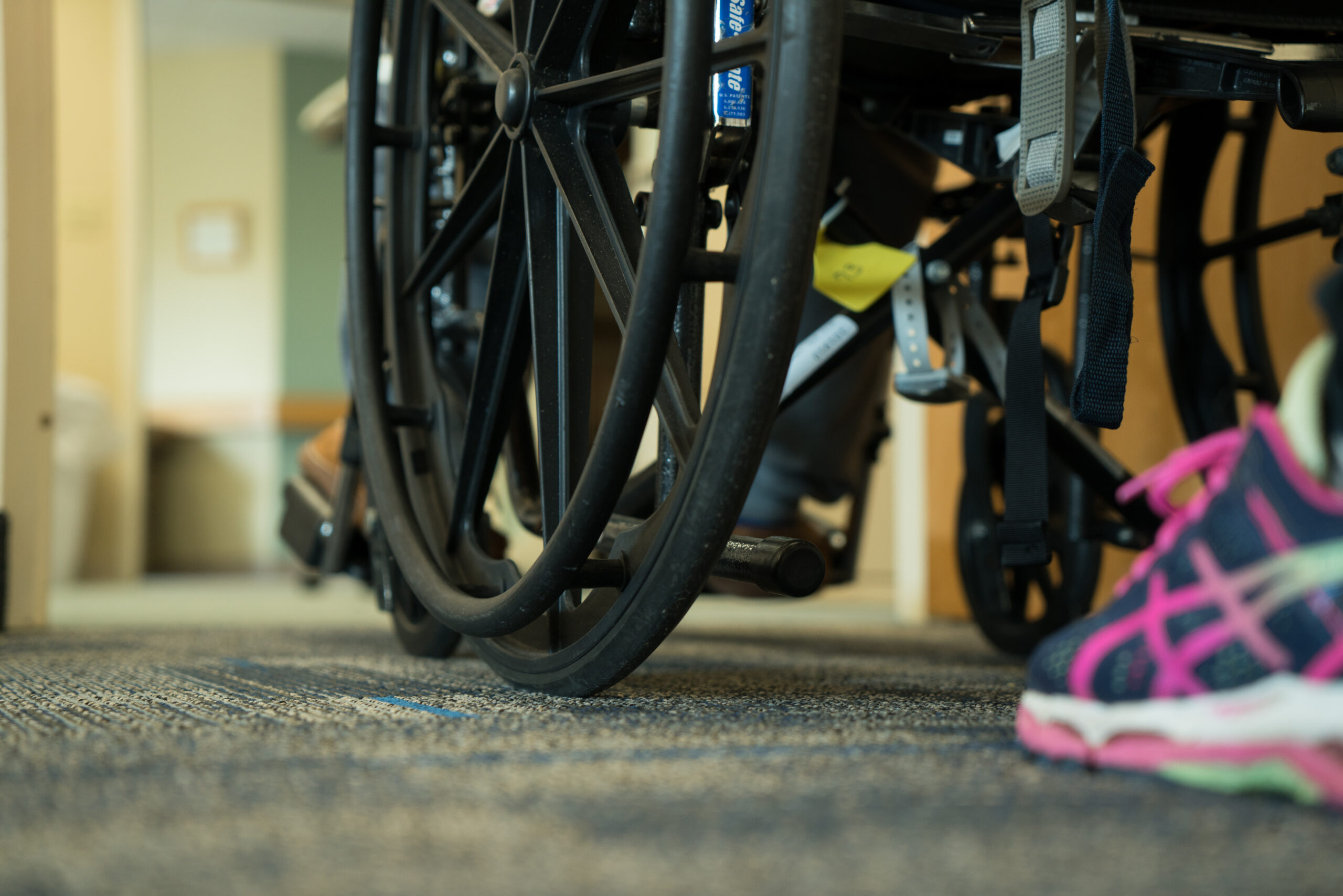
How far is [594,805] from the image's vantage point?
1.32 ft

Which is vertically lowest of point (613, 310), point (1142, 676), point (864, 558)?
point (864, 558)

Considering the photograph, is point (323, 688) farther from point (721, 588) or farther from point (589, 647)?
point (721, 588)

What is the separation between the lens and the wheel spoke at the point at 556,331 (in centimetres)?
70

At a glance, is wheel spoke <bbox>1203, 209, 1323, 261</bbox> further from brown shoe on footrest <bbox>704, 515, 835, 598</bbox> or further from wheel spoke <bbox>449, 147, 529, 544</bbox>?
wheel spoke <bbox>449, 147, 529, 544</bbox>

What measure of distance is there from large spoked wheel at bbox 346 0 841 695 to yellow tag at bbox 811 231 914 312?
0.19 metres

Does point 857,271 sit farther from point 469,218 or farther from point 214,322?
point 214,322

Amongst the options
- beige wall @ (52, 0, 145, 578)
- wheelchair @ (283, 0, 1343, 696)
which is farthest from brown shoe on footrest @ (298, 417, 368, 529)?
beige wall @ (52, 0, 145, 578)

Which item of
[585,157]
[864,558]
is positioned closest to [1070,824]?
[585,157]

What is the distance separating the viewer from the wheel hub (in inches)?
27.0

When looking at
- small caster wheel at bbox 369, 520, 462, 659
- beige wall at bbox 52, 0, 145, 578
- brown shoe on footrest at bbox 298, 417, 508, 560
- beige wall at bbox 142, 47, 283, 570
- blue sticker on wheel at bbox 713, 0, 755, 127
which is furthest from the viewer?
beige wall at bbox 142, 47, 283, 570

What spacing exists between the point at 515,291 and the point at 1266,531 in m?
0.51

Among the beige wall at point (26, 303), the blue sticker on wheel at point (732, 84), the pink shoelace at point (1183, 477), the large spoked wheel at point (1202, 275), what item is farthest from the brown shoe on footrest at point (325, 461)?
the pink shoelace at point (1183, 477)

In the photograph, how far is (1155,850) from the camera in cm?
35

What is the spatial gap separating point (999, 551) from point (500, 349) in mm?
605
